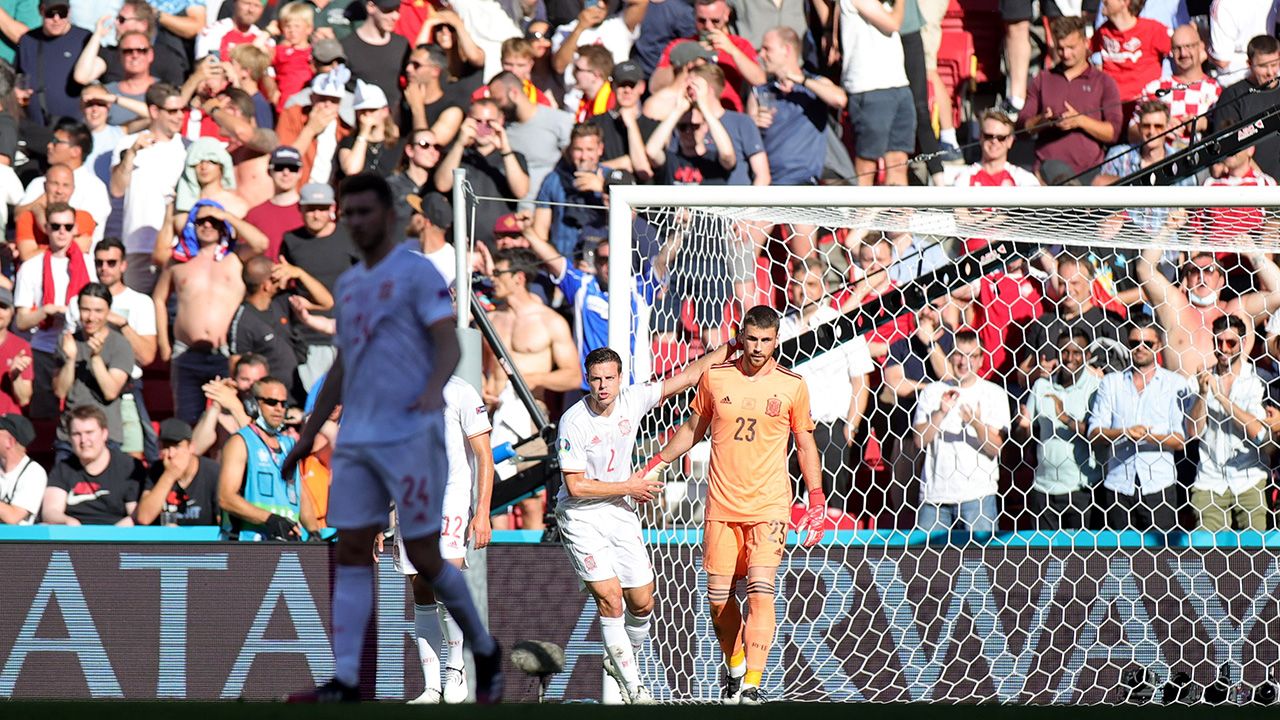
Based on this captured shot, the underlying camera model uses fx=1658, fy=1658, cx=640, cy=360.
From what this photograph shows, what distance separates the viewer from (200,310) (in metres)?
11.0

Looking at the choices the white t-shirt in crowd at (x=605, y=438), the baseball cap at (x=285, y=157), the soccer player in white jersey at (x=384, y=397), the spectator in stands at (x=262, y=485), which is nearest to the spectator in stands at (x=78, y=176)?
the baseball cap at (x=285, y=157)

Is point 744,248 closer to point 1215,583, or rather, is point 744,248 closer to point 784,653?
point 784,653

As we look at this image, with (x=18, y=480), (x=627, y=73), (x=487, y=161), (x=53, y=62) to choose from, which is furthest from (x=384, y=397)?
(x=53, y=62)

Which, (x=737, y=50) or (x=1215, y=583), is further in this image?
(x=737, y=50)

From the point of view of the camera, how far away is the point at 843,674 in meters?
9.26

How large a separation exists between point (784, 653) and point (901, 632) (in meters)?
0.67

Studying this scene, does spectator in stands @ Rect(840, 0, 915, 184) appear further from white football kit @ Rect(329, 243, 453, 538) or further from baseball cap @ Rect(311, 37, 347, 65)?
white football kit @ Rect(329, 243, 453, 538)

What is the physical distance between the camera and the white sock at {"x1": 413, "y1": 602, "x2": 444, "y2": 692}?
8766 millimetres

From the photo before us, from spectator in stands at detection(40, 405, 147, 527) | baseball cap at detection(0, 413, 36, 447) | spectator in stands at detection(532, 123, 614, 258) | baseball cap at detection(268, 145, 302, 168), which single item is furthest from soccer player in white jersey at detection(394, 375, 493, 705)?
baseball cap at detection(268, 145, 302, 168)

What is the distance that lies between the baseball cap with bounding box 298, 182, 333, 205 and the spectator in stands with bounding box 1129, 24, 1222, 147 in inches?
215

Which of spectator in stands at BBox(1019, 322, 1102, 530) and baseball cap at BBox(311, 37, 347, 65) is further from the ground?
baseball cap at BBox(311, 37, 347, 65)

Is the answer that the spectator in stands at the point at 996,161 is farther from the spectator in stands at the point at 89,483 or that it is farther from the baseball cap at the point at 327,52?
the spectator in stands at the point at 89,483

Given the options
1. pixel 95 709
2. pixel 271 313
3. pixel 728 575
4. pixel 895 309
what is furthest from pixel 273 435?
pixel 95 709

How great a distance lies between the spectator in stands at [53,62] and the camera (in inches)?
497
